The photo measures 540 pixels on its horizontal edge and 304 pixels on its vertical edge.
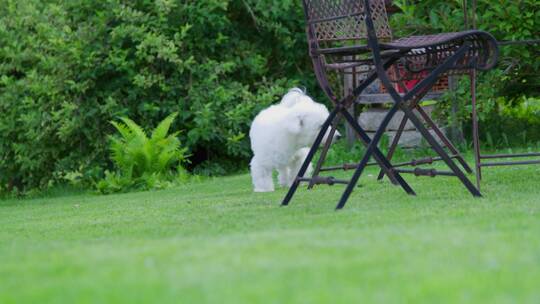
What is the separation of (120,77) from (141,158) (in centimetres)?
165

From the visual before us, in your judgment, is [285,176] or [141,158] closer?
[285,176]

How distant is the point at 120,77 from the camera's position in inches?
438

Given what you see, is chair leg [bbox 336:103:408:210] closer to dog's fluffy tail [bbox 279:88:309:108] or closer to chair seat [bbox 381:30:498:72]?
chair seat [bbox 381:30:498:72]

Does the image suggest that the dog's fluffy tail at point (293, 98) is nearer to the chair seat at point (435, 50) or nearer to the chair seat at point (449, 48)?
the chair seat at point (435, 50)

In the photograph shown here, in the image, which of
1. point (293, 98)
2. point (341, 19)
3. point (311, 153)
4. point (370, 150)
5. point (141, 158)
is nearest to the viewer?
point (370, 150)

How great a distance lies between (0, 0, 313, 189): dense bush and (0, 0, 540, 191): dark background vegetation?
1cm

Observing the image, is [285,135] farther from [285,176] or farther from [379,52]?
[379,52]

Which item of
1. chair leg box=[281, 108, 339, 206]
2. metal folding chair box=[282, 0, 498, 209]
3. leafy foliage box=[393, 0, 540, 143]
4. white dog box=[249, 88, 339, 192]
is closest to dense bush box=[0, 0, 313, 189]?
leafy foliage box=[393, 0, 540, 143]

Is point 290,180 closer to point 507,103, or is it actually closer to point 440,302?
point 507,103

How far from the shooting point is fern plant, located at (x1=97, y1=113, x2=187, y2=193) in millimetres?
9625

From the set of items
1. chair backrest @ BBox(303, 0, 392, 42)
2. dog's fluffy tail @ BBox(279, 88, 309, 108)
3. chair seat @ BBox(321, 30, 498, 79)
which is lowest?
dog's fluffy tail @ BBox(279, 88, 309, 108)

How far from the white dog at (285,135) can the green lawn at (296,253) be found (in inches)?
45.0

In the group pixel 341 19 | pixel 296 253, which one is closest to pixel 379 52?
pixel 341 19

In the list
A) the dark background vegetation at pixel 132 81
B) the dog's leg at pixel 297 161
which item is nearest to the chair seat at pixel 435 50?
the dog's leg at pixel 297 161
